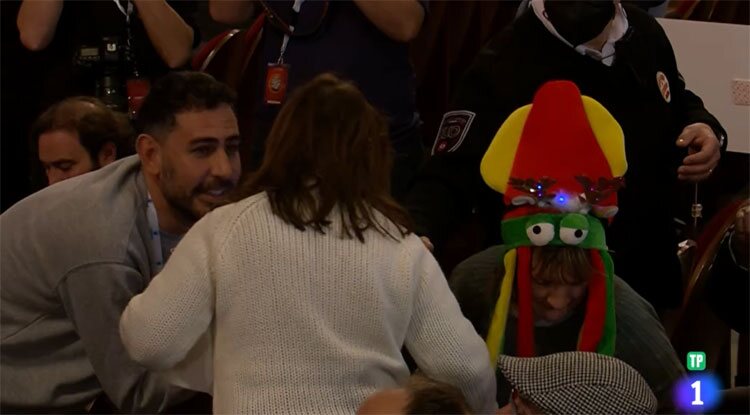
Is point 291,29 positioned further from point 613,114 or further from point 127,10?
point 613,114

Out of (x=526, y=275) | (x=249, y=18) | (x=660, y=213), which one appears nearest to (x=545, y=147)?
(x=526, y=275)

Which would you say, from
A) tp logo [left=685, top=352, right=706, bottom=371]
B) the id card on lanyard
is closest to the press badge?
the id card on lanyard

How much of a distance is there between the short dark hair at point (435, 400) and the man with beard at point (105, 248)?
0.59 meters

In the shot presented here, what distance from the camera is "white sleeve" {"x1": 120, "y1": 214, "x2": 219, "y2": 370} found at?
1.96 m

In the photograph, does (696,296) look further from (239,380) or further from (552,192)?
(239,380)

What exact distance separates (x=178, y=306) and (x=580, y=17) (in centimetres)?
110

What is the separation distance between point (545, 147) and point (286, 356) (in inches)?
26.2

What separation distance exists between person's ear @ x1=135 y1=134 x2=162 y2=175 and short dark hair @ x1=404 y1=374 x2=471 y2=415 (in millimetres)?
792

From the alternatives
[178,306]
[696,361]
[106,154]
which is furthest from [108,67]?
[696,361]

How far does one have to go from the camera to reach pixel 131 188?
2412 millimetres

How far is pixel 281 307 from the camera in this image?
1951 mm

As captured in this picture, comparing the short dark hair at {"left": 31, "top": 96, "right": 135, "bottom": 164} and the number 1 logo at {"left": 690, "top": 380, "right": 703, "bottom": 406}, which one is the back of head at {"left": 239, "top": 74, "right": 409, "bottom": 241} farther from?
the short dark hair at {"left": 31, "top": 96, "right": 135, "bottom": 164}

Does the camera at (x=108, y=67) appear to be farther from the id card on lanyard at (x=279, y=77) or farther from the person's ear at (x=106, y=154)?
the id card on lanyard at (x=279, y=77)

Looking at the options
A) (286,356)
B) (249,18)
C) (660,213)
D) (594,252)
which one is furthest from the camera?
(249,18)
